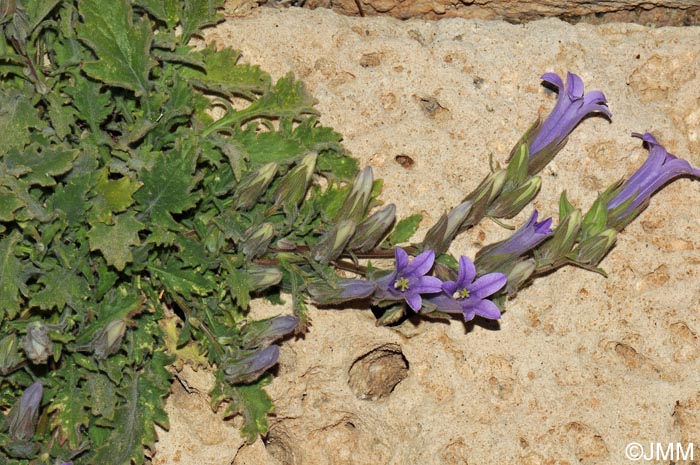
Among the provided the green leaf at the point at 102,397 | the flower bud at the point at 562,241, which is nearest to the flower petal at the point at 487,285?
the flower bud at the point at 562,241

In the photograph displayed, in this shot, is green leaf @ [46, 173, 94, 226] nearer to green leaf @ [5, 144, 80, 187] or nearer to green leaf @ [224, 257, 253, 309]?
green leaf @ [5, 144, 80, 187]

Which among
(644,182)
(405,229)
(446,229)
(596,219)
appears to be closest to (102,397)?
(405,229)

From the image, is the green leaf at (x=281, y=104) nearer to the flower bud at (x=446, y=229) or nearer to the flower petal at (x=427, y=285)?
the flower bud at (x=446, y=229)

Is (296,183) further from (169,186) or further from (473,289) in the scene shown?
(473,289)

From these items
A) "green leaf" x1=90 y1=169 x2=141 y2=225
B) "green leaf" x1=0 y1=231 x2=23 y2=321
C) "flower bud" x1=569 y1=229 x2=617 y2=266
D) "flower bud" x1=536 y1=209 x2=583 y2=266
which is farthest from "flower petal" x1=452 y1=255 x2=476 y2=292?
"green leaf" x1=0 y1=231 x2=23 y2=321

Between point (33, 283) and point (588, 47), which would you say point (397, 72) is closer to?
point (588, 47)

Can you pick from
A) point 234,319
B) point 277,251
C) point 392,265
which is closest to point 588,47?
point 392,265
